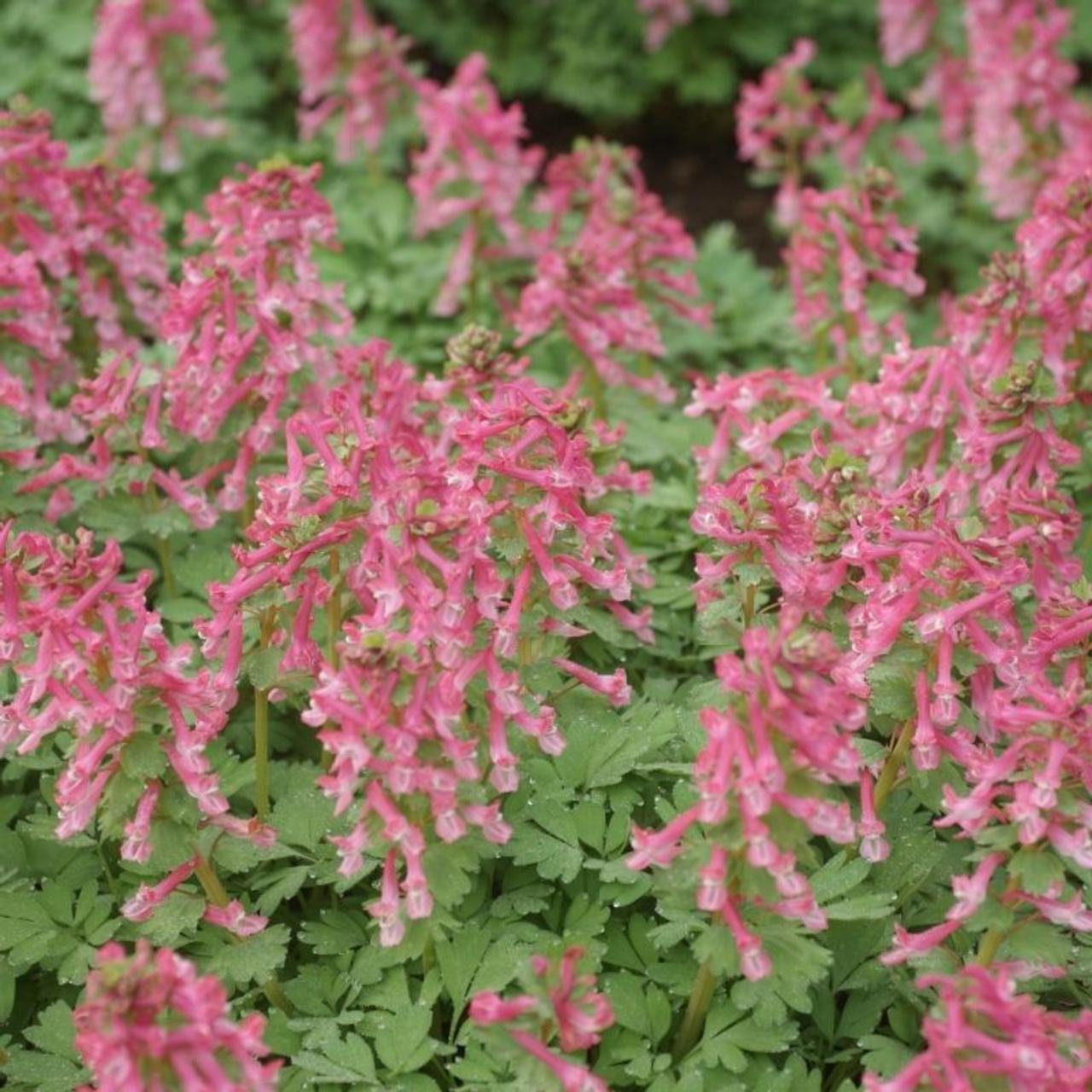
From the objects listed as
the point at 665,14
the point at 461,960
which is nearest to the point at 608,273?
the point at 461,960

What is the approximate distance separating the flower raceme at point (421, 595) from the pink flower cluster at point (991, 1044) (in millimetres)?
991

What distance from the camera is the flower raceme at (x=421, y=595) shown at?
282cm

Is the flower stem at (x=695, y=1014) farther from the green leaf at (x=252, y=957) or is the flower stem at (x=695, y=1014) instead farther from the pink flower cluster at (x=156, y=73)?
the pink flower cluster at (x=156, y=73)

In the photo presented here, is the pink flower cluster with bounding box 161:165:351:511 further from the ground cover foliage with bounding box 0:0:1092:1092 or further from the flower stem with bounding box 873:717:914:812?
the flower stem with bounding box 873:717:914:812

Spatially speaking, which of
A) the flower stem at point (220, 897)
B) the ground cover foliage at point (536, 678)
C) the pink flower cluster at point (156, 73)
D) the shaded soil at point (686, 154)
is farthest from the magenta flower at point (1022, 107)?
the flower stem at point (220, 897)

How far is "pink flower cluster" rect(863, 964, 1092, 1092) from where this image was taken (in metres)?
2.52

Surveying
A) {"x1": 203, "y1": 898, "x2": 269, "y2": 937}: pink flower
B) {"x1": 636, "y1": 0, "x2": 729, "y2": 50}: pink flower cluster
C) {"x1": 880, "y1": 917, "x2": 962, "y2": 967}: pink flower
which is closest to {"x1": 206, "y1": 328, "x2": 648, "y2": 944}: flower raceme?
{"x1": 203, "y1": 898, "x2": 269, "y2": 937}: pink flower

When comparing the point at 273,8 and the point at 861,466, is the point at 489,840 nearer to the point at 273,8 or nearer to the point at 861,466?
the point at 861,466

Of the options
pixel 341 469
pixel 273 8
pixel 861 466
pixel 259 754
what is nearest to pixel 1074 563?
pixel 861 466

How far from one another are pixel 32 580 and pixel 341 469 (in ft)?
2.43

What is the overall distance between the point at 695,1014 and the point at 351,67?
5.13 metres

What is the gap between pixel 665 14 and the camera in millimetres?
8602

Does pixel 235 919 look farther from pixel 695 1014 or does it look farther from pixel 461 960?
pixel 695 1014

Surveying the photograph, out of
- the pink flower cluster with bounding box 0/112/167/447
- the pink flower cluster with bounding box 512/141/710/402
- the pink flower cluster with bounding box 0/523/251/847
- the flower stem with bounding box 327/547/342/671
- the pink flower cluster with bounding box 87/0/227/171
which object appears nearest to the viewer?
the pink flower cluster with bounding box 0/523/251/847
